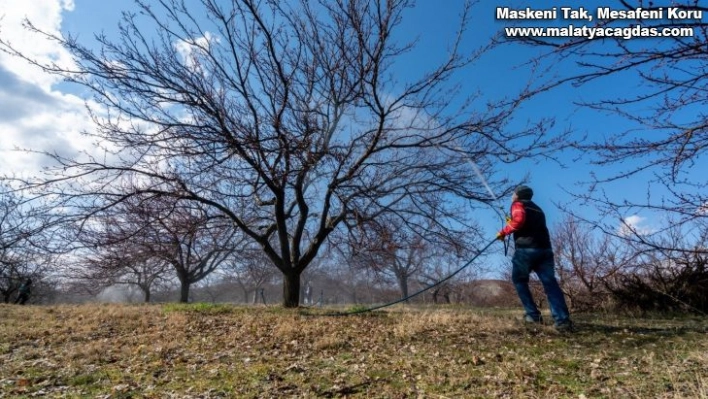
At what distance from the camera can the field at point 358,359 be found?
368 centimetres

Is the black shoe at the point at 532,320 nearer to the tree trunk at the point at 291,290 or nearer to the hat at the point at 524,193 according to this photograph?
the hat at the point at 524,193

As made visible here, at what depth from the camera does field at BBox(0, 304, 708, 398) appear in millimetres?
3682

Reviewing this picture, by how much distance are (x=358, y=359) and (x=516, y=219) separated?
317 centimetres

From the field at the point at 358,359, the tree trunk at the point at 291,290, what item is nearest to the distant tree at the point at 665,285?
the field at the point at 358,359

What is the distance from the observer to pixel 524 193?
6.27 meters

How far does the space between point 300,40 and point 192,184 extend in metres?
3.77

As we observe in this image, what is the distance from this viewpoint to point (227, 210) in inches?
366

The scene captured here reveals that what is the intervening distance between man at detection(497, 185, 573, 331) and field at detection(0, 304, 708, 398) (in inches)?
18.3

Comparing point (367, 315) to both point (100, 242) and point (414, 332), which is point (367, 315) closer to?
point (414, 332)

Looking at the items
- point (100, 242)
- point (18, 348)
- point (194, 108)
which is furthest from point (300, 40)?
point (18, 348)

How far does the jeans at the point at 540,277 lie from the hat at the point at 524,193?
2.73 ft

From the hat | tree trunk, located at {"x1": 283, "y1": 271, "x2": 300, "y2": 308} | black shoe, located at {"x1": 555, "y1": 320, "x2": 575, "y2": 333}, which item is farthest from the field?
tree trunk, located at {"x1": 283, "y1": 271, "x2": 300, "y2": 308}

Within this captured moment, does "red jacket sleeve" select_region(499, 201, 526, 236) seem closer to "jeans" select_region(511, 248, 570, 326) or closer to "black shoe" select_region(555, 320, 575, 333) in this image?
"jeans" select_region(511, 248, 570, 326)

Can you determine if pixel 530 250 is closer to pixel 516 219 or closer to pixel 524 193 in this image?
pixel 516 219
